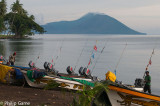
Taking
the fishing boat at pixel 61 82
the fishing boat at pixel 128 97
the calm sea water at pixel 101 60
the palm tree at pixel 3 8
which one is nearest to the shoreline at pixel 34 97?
the fishing boat at pixel 61 82

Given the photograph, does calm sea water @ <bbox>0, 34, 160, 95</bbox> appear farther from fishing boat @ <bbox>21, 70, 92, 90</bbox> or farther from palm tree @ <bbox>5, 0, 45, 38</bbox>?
palm tree @ <bbox>5, 0, 45, 38</bbox>

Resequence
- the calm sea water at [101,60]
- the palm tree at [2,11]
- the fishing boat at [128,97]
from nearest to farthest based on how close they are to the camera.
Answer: the fishing boat at [128,97] → the calm sea water at [101,60] → the palm tree at [2,11]

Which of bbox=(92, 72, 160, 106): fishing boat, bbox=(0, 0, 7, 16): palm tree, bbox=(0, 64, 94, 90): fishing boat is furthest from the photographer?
bbox=(0, 0, 7, 16): palm tree

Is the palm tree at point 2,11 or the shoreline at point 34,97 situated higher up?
the palm tree at point 2,11

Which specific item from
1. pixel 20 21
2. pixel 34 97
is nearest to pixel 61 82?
pixel 34 97

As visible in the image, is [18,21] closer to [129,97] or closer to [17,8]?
[17,8]

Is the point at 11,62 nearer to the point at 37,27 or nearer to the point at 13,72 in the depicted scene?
the point at 13,72

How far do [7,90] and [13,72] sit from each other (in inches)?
91.7

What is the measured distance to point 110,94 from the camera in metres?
11.8

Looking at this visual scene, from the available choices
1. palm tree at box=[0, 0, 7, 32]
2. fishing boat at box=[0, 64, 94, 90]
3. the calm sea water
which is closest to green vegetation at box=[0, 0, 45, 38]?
palm tree at box=[0, 0, 7, 32]

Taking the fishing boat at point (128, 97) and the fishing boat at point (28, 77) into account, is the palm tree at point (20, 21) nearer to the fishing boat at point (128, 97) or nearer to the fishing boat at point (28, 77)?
the fishing boat at point (28, 77)

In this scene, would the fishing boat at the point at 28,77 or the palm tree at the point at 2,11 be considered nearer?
the fishing boat at the point at 28,77

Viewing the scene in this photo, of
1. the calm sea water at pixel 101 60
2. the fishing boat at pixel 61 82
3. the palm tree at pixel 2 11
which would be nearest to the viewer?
the fishing boat at pixel 61 82

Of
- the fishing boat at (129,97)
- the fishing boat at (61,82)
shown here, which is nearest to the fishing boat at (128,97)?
the fishing boat at (129,97)
